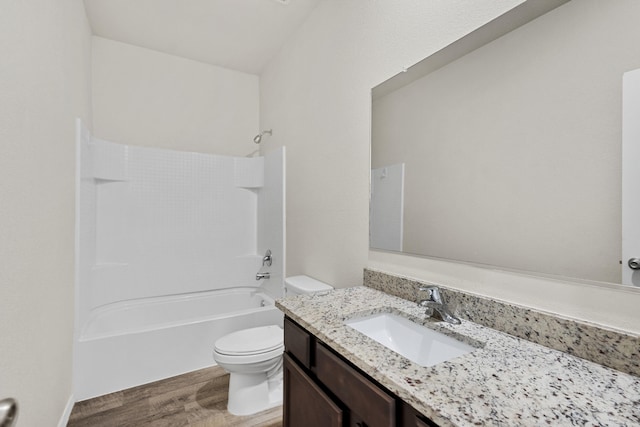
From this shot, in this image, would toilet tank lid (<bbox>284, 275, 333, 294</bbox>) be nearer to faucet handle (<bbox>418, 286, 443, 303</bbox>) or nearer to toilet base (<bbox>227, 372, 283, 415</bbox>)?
toilet base (<bbox>227, 372, 283, 415</bbox>)

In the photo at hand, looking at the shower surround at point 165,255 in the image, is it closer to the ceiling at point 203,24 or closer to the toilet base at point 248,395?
the toilet base at point 248,395

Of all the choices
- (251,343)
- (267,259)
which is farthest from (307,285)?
(267,259)

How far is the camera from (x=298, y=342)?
112cm

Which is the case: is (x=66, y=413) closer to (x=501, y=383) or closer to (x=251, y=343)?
(x=251, y=343)

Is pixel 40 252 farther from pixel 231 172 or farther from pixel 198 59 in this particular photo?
pixel 198 59

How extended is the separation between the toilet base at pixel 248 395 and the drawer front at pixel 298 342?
2.55 feet

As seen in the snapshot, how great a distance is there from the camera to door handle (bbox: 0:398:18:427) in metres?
0.51

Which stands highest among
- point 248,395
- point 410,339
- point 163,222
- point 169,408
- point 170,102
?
point 170,102

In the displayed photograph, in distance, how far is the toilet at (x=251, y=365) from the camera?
1698mm

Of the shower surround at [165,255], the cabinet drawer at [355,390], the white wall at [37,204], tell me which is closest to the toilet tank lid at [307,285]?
the shower surround at [165,255]

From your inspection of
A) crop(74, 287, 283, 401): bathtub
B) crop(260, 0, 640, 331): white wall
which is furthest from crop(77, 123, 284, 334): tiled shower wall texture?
crop(260, 0, 640, 331): white wall

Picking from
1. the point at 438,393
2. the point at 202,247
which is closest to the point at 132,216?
the point at 202,247

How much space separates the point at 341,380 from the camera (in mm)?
875

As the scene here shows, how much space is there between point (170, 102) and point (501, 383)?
3340 millimetres
